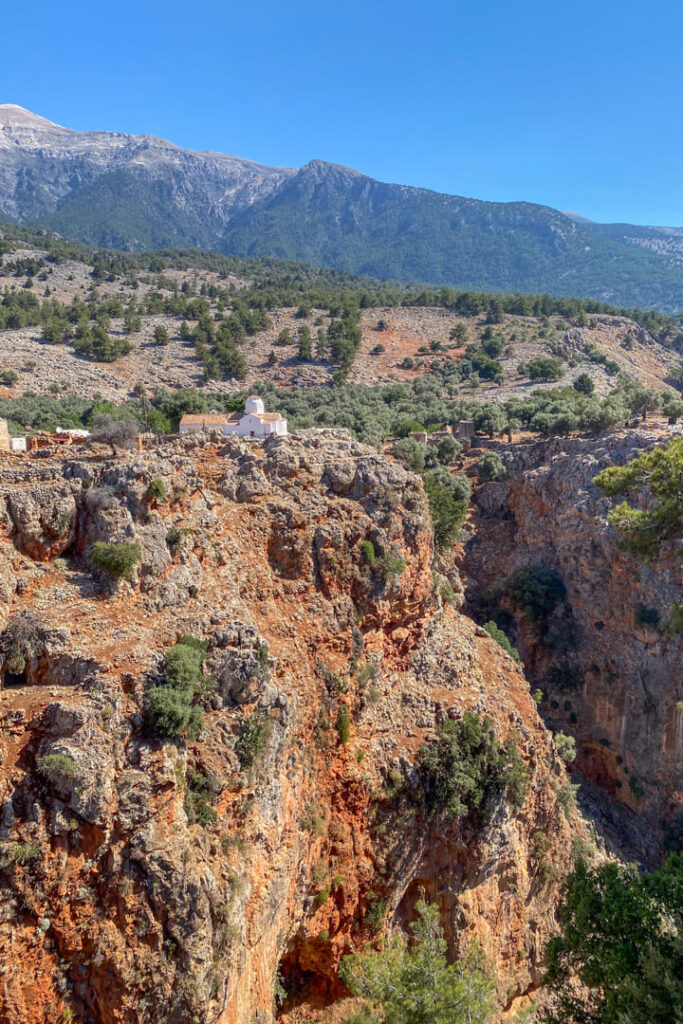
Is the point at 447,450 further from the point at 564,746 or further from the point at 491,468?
the point at 564,746

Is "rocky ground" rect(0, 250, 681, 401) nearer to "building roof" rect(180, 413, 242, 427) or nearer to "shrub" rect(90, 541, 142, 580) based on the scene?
"building roof" rect(180, 413, 242, 427)

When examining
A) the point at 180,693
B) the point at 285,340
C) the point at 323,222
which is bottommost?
the point at 180,693

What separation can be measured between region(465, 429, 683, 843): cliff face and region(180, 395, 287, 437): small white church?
14.2m

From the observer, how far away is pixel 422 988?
40.6 ft

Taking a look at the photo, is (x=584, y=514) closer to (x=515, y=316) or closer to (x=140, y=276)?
(x=515, y=316)

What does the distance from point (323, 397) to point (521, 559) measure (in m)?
25.0

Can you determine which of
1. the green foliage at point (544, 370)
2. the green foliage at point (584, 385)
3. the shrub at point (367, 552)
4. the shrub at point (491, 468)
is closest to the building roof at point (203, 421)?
the shrub at point (367, 552)

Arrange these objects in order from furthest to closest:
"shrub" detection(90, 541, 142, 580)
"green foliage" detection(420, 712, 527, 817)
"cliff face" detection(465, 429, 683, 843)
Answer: "cliff face" detection(465, 429, 683, 843), "green foliage" detection(420, 712, 527, 817), "shrub" detection(90, 541, 142, 580)

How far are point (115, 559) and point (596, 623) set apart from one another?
24.3m

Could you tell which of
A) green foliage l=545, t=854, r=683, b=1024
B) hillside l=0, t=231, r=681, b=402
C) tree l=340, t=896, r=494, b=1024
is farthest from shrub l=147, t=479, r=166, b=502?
hillside l=0, t=231, r=681, b=402

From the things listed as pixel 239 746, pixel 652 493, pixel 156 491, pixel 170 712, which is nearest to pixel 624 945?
pixel 239 746

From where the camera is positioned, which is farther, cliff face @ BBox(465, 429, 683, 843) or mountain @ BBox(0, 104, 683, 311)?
mountain @ BBox(0, 104, 683, 311)

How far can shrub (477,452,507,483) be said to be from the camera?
38094mm

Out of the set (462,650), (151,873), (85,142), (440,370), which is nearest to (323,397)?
(440,370)
